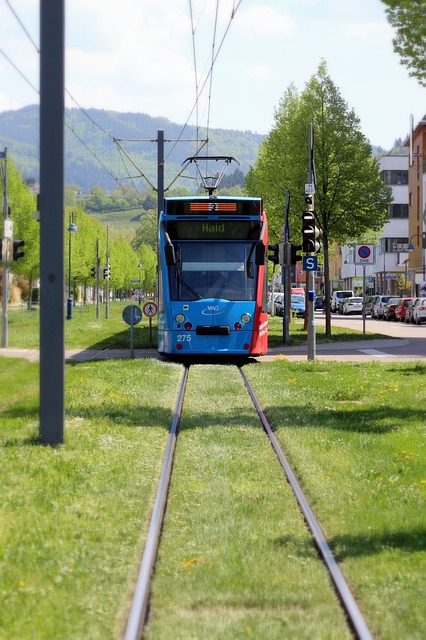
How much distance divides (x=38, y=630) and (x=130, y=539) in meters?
2.04

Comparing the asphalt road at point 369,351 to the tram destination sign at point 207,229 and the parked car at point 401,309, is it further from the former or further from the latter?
the parked car at point 401,309

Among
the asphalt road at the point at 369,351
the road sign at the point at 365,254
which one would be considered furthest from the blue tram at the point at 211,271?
the road sign at the point at 365,254

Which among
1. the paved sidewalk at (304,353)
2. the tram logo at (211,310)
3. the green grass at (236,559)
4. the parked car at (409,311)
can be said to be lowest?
the paved sidewalk at (304,353)

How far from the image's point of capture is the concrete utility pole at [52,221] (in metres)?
11.4

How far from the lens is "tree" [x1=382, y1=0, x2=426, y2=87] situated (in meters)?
16.5

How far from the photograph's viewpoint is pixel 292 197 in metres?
42.5

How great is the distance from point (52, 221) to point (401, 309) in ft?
192

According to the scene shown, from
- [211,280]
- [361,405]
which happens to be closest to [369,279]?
[211,280]

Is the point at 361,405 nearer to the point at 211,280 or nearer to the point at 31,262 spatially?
the point at 211,280

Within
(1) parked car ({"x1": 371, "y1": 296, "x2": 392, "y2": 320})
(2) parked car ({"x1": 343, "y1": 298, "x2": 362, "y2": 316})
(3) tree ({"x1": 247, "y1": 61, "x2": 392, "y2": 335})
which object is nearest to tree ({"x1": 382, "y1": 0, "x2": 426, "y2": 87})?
(3) tree ({"x1": 247, "y1": 61, "x2": 392, "y2": 335})

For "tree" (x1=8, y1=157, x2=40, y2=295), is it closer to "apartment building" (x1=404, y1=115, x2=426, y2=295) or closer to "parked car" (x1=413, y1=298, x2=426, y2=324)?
"parked car" (x1=413, y1=298, x2=426, y2=324)

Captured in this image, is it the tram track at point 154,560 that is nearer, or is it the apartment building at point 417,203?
the tram track at point 154,560

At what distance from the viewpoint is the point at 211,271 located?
78.0 feet

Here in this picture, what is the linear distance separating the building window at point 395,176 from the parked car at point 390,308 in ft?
149
